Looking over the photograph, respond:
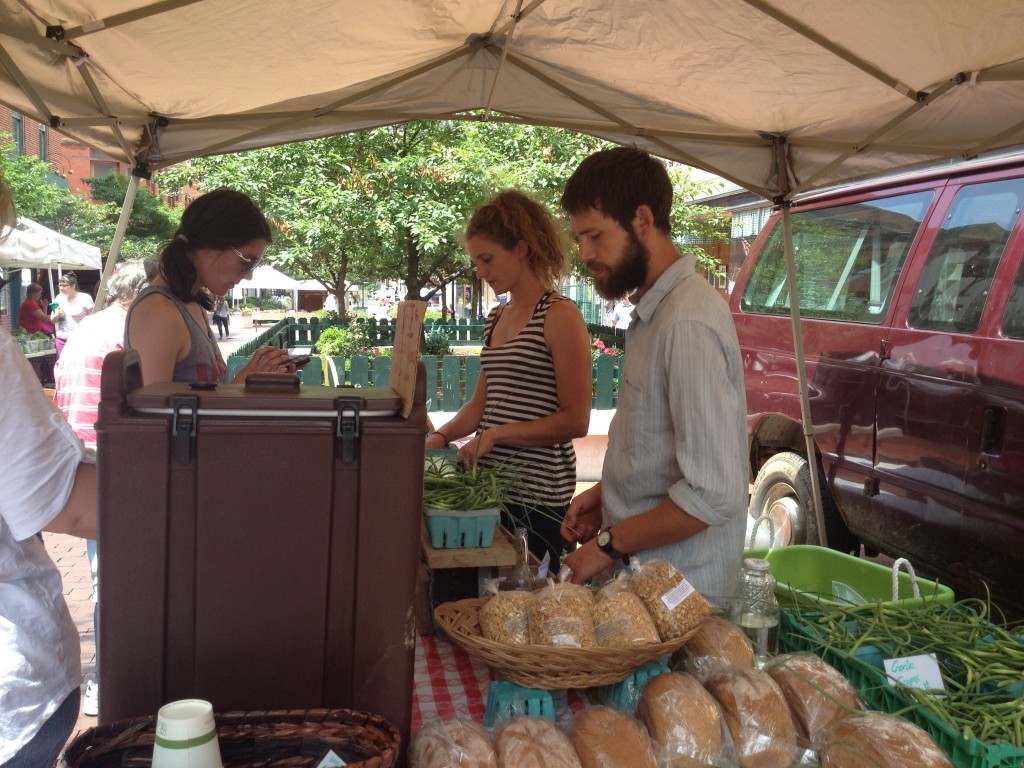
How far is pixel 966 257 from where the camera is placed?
3.90m

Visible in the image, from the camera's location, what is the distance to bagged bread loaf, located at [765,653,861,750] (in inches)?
59.4

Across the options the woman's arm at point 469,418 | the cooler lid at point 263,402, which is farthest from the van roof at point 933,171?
the cooler lid at point 263,402

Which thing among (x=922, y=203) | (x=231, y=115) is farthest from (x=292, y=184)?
(x=922, y=203)

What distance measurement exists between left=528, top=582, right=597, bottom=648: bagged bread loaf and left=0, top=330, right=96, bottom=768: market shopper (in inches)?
31.2

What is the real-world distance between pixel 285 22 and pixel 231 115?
3.60ft

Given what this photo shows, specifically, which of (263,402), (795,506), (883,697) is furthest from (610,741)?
(795,506)

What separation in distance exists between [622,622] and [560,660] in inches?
5.9

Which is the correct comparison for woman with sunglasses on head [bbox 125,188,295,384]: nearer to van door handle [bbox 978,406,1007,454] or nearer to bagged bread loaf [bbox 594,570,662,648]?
bagged bread loaf [bbox 594,570,662,648]

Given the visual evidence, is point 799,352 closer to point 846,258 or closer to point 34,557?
point 846,258

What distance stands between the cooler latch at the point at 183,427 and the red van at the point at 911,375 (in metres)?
3.32

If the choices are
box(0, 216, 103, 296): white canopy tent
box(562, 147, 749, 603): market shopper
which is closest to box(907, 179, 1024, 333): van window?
box(562, 147, 749, 603): market shopper

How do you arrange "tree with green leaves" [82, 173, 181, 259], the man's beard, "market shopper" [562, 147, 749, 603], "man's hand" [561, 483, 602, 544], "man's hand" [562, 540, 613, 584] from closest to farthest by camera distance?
"market shopper" [562, 147, 749, 603]
"man's hand" [562, 540, 613, 584]
the man's beard
"man's hand" [561, 483, 602, 544]
"tree with green leaves" [82, 173, 181, 259]

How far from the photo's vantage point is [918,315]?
409 cm

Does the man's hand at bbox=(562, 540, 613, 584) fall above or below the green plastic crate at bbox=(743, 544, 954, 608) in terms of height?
above
